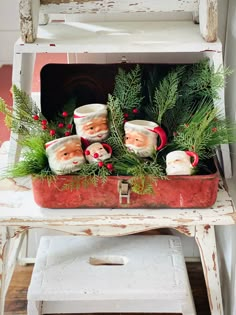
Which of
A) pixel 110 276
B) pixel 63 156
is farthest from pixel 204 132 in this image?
pixel 110 276

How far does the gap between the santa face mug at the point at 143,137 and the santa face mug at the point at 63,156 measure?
0.11 m

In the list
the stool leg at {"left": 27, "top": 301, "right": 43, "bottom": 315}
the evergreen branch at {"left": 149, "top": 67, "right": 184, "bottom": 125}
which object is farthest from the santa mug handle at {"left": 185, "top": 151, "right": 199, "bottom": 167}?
the stool leg at {"left": 27, "top": 301, "right": 43, "bottom": 315}

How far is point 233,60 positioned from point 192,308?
0.62m

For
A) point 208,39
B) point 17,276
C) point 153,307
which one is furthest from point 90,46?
point 17,276

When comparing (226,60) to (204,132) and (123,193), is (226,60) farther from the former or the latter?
(123,193)

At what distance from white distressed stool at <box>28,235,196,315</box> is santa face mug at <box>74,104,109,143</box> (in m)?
0.35

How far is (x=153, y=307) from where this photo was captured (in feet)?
4.78

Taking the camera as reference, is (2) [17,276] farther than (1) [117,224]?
Yes

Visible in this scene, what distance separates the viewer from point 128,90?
1.30 meters

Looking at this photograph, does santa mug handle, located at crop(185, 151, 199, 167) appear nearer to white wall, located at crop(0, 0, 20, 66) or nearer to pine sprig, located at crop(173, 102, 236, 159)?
pine sprig, located at crop(173, 102, 236, 159)

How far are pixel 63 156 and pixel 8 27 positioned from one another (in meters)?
0.58

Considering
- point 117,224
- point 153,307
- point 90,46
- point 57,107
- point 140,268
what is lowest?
point 153,307

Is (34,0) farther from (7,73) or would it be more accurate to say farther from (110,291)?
(110,291)

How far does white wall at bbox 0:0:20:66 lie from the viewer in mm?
1582
